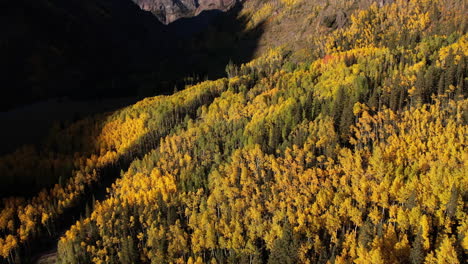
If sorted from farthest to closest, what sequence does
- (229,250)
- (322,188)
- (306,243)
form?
(322,188), (229,250), (306,243)

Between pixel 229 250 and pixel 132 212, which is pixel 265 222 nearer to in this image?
pixel 229 250

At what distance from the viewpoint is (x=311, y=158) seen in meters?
196

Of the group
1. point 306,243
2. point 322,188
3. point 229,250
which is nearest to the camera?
point 306,243

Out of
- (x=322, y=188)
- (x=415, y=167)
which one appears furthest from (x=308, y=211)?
(x=415, y=167)

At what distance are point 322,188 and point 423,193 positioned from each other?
3965cm

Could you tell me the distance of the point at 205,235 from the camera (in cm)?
16912

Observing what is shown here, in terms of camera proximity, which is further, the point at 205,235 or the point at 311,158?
the point at 311,158

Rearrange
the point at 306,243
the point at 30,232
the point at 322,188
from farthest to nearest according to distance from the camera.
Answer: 1. the point at 30,232
2. the point at 322,188
3. the point at 306,243

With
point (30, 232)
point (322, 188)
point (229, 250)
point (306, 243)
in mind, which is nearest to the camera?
point (306, 243)

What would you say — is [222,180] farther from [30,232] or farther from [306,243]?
[30,232]

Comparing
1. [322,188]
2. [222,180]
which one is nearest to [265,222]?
[322,188]

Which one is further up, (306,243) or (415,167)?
(415,167)

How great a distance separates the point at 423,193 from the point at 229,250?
72960mm

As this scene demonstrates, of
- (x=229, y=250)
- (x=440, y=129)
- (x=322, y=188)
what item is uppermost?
(x=440, y=129)
